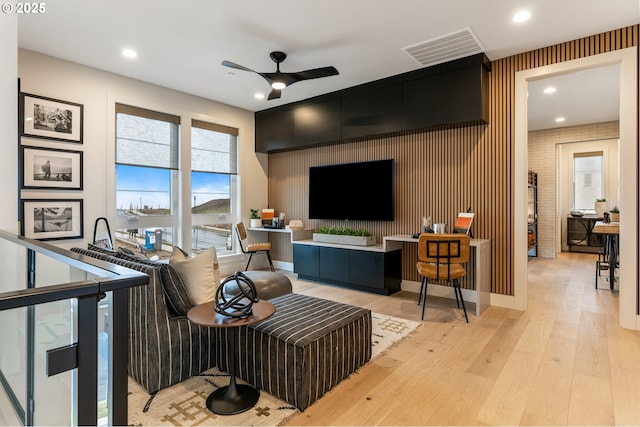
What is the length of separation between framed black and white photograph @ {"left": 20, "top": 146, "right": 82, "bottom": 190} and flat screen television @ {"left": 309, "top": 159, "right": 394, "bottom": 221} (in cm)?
324

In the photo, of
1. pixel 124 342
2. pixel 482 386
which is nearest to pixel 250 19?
pixel 124 342

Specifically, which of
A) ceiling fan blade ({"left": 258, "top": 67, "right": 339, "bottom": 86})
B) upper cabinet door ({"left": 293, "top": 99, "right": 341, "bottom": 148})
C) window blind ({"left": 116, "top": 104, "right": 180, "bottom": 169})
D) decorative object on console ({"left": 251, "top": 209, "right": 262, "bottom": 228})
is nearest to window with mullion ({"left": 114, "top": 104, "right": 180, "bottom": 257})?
window blind ({"left": 116, "top": 104, "right": 180, "bottom": 169})

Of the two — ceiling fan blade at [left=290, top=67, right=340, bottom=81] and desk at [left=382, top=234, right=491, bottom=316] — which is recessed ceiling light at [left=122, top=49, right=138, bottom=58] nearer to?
ceiling fan blade at [left=290, top=67, right=340, bottom=81]

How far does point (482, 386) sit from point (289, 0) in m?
3.30

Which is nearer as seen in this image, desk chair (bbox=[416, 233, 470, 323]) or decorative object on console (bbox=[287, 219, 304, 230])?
desk chair (bbox=[416, 233, 470, 323])

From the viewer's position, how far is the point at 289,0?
9.30 feet

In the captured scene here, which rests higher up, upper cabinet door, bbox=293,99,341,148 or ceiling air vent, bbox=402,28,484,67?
ceiling air vent, bbox=402,28,484,67

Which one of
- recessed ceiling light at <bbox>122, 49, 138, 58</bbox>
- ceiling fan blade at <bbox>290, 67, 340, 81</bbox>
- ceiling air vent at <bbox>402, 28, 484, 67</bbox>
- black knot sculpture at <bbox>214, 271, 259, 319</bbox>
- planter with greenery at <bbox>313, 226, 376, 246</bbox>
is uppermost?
recessed ceiling light at <bbox>122, 49, 138, 58</bbox>

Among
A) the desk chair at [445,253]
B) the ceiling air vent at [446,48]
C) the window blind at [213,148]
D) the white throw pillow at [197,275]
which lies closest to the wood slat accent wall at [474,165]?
the ceiling air vent at [446,48]

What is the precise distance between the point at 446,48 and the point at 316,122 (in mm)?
2239

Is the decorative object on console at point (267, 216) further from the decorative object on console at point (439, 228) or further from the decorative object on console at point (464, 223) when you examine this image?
the decorative object on console at point (464, 223)

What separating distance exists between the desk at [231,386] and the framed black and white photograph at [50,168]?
2933mm

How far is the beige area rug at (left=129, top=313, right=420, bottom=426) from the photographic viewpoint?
75.0 inches

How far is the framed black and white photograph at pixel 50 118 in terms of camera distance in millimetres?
3658
